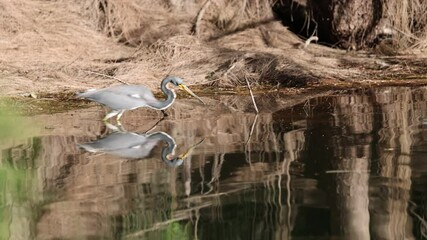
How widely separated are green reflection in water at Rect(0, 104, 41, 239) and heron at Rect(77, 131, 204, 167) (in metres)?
0.59

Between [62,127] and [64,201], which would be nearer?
[64,201]

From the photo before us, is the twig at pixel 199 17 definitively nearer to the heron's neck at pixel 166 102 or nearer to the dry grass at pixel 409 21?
the dry grass at pixel 409 21

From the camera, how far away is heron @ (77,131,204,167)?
7.61 m

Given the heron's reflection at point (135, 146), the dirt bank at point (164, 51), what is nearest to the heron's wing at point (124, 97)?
the heron's reflection at point (135, 146)

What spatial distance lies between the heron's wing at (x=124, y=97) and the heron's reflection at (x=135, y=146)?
0.49 metres

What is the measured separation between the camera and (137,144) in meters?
8.22

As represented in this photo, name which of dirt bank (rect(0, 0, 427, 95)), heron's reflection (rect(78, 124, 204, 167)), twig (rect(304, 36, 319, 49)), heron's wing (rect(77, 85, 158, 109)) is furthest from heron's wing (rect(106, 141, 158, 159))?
twig (rect(304, 36, 319, 49))

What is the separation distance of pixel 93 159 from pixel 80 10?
25.7 ft

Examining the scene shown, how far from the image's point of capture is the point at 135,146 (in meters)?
8.11

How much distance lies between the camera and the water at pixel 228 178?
5.62 meters

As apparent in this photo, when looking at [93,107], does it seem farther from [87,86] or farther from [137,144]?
[137,144]

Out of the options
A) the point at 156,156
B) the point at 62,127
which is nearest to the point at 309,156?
the point at 156,156

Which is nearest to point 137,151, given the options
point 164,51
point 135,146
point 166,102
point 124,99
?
point 135,146

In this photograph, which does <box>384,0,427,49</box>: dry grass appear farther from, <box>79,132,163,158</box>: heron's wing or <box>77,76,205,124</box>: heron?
<box>79,132,163,158</box>: heron's wing
